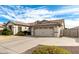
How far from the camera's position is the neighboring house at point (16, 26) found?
10.0 ft

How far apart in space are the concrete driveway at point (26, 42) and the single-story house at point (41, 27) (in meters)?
0.09

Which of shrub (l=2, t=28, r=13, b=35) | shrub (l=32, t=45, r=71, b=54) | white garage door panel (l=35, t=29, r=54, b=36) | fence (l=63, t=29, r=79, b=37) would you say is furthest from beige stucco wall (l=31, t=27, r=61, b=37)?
shrub (l=2, t=28, r=13, b=35)

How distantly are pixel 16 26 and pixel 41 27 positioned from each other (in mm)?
405

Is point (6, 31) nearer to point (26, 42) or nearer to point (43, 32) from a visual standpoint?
point (26, 42)

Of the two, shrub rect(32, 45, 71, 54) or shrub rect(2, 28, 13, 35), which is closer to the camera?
shrub rect(32, 45, 71, 54)

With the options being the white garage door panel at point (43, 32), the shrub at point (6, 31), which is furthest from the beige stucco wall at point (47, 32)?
the shrub at point (6, 31)

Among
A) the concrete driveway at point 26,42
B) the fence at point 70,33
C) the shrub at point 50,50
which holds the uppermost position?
the fence at point 70,33

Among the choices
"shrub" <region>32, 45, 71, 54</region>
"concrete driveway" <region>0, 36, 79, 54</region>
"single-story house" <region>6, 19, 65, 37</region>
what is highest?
"single-story house" <region>6, 19, 65, 37</region>

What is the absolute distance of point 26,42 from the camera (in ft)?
10.0

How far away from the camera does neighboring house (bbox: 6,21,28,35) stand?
10.0 feet

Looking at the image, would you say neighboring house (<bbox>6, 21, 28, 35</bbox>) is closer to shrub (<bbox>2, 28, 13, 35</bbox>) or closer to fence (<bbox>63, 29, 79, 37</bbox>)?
shrub (<bbox>2, 28, 13, 35</bbox>)

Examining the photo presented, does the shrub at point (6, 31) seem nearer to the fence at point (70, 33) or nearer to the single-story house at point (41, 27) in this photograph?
the single-story house at point (41, 27)
